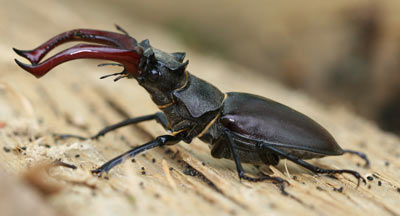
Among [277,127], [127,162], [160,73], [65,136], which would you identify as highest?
[160,73]

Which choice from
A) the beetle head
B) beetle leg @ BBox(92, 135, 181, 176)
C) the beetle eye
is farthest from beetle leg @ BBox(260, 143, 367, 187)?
the beetle eye

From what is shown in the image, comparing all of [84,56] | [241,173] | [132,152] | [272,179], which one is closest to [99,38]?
[84,56]

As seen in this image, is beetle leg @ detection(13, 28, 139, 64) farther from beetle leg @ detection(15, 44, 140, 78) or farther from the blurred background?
the blurred background

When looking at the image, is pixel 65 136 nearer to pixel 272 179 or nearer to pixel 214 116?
pixel 214 116

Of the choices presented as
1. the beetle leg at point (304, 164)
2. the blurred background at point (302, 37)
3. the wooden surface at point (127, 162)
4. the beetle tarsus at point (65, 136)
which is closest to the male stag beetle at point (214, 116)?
the beetle leg at point (304, 164)

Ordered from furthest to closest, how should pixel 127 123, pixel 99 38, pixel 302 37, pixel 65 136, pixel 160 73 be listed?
pixel 302 37, pixel 65 136, pixel 127 123, pixel 160 73, pixel 99 38

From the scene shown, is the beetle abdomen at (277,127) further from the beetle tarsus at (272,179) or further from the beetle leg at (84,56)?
the beetle leg at (84,56)

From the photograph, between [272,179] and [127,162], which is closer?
[272,179]
